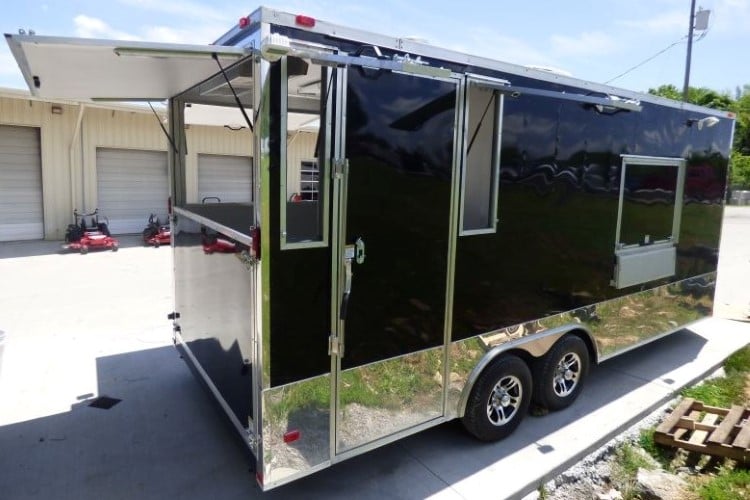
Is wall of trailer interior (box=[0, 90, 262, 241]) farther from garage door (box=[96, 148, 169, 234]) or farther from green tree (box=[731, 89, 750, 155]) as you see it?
green tree (box=[731, 89, 750, 155])

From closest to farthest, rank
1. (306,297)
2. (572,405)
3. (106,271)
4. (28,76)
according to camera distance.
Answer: (306,297)
(28,76)
(572,405)
(106,271)

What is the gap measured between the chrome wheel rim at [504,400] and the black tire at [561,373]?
0.99 feet

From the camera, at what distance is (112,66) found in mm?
2902

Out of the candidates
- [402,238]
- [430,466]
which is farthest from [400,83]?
[430,466]

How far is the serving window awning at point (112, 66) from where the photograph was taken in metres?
2.28

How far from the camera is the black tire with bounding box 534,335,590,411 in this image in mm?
4094

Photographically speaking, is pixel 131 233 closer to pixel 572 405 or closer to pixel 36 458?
pixel 36 458

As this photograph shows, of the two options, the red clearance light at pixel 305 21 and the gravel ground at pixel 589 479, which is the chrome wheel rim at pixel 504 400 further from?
the red clearance light at pixel 305 21

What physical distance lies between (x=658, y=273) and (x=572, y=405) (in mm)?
1655

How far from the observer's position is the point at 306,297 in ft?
8.84

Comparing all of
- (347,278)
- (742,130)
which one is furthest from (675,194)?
(742,130)

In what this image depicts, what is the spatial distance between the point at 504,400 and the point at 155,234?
33.3 feet

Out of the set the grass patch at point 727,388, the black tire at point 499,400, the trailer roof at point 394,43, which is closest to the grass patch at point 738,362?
the grass patch at point 727,388

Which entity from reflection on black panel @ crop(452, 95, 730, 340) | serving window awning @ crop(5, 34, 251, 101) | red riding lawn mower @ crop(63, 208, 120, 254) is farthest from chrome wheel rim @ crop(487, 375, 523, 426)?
red riding lawn mower @ crop(63, 208, 120, 254)
